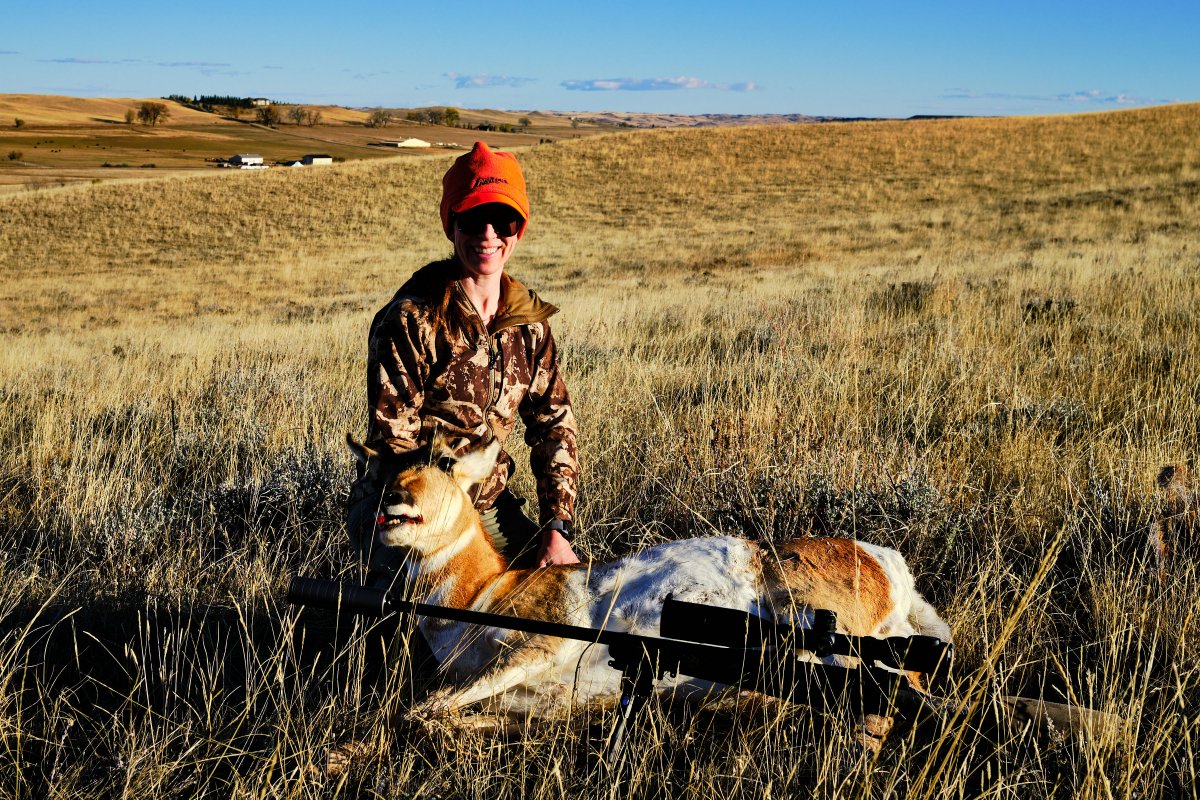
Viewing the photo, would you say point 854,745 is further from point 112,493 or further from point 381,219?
point 381,219

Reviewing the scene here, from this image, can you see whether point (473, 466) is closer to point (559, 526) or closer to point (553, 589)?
point (553, 589)

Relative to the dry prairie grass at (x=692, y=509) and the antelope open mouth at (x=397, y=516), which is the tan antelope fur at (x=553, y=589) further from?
the dry prairie grass at (x=692, y=509)

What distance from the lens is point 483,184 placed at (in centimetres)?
312

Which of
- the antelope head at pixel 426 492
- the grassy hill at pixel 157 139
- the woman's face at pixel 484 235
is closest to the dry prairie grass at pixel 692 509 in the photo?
the antelope head at pixel 426 492

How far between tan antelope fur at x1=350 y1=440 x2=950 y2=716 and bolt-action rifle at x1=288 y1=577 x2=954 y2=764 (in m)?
0.28

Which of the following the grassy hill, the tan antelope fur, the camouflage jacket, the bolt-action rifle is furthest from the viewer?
the grassy hill

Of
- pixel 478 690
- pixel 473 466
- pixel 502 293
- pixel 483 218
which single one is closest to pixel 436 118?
pixel 502 293

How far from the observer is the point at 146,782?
2215 millimetres

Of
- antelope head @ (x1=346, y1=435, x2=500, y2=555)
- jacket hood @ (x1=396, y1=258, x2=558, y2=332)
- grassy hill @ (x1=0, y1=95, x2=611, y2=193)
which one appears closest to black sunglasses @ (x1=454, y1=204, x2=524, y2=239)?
jacket hood @ (x1=396, y1=258, x2=558, y2=332)

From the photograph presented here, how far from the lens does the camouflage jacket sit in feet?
10.4

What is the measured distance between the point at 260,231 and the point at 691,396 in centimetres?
3377

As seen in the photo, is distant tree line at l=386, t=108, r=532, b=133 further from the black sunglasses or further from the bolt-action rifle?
the bolt-action rifle

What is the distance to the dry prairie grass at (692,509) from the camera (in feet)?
7.44

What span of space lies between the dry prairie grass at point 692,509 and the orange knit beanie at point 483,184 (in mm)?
1442
